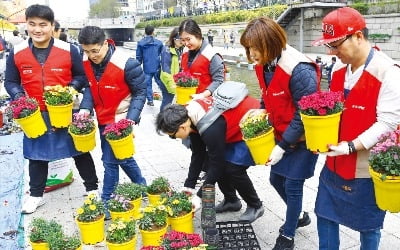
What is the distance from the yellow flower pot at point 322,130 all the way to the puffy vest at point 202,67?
2.29 m

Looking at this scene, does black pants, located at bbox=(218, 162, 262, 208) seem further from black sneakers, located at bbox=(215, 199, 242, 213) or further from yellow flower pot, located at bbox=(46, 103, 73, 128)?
yellow flower pot, located at bbox=(46, 103, 73, 128)

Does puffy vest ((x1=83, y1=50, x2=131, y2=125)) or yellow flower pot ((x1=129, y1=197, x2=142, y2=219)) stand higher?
puffy vest ((x1=83, y1=50, x2=131, y2=125))

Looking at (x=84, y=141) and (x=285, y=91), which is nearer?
(x=285, y=91)

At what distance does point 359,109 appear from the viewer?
2.23 m

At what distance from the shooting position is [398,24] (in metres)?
18.0

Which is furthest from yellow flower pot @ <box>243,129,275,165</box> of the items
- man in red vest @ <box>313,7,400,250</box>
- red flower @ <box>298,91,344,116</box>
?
red flower @ <box>298,91,344,116</box>

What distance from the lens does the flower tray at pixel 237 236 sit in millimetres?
2900

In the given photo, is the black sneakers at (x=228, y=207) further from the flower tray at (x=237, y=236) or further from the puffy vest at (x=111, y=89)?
the puffy vest at (x=111, y=89)

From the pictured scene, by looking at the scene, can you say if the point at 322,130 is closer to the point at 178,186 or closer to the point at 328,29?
the point at 328,29

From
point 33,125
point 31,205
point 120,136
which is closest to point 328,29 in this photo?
point 120,136

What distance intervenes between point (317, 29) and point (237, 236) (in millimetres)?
22821

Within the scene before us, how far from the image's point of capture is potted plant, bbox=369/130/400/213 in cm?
192

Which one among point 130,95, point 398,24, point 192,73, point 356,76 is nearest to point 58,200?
point 130,95

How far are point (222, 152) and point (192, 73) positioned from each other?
1716 mm
